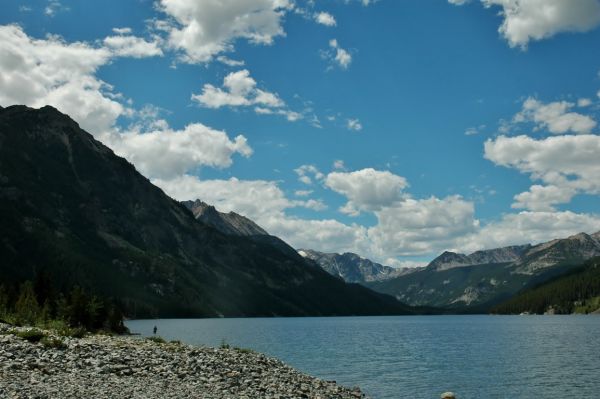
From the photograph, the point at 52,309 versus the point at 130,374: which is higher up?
the point at 130,374

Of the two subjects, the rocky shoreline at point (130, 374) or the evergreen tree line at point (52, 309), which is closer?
the rocky shoreline at point (130, 374)

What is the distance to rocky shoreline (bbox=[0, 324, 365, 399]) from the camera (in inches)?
1129

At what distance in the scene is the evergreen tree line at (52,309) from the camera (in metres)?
66.9

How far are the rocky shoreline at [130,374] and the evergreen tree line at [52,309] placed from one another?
18665 millimetres

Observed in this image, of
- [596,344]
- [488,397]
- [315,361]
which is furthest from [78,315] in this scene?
[596,344]

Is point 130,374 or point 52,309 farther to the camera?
point 52,309

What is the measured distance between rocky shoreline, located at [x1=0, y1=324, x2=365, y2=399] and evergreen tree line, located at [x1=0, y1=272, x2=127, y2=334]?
61.2ft

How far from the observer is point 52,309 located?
104 metres

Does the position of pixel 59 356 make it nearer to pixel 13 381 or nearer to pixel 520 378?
pixel 13 381

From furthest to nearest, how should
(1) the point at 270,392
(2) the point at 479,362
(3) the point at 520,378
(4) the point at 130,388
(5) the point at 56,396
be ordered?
(2) the point at 479,362
(3) the point at 520,378
(1) the point at 270,392
(4) the point at 130,388
(5) the point at 56,396

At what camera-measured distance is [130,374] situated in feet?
115

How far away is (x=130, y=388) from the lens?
30234 mm

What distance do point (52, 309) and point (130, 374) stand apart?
78605 millimetres

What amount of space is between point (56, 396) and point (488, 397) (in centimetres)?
4504
